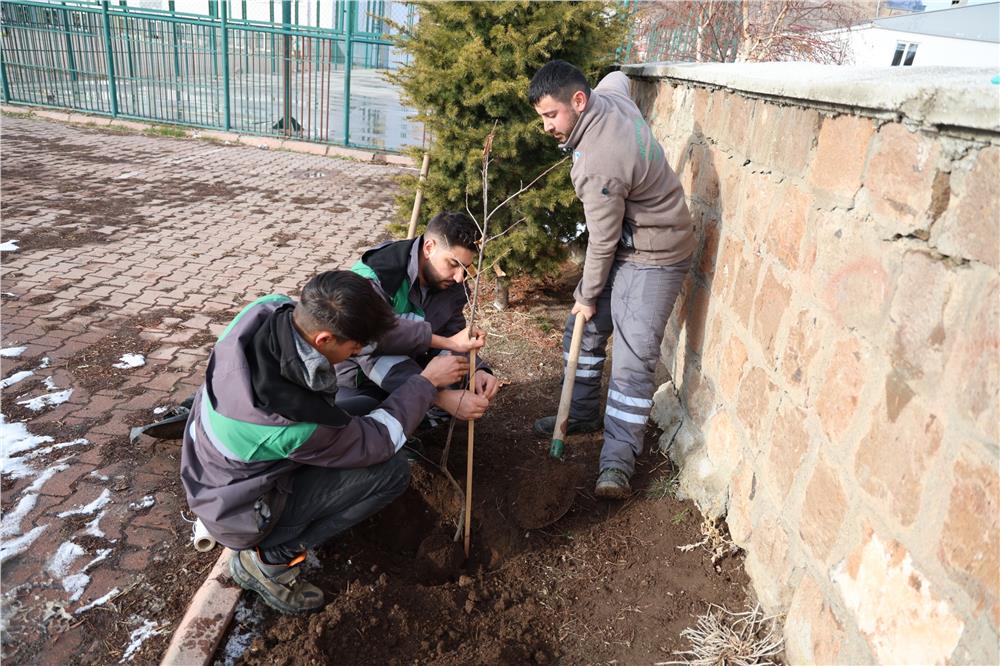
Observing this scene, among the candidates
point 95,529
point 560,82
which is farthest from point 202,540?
point 560,82

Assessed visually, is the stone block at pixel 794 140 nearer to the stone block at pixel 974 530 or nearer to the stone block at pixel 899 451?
the stone block at pixel 899 451

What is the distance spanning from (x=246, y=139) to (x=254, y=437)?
1175 centimetres

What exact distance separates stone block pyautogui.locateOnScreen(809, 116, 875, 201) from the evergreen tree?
2.86 metres

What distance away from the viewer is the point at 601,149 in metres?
3.28

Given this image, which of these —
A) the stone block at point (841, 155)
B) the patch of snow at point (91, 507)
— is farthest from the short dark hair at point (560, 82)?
the patch of snow at point (91, 507)

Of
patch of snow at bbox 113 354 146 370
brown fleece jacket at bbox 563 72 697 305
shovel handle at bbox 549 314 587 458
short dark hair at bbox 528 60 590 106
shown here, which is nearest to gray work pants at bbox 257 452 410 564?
shovel handle at bbox 549 314 587 458

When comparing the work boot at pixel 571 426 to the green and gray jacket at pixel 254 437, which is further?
the work boot at pixel 571 426

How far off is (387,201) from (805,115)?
25.1 feet

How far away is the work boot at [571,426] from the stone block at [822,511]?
67.6 inches

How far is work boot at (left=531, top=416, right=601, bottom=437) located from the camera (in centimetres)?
405

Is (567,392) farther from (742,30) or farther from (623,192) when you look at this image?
(742,30)

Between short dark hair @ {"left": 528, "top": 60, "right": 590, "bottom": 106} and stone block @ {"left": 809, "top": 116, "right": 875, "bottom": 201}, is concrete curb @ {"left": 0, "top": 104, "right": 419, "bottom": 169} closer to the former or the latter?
short dark hair @ {"left": 528, "top": 60, "right": 590, "bottom": 106}

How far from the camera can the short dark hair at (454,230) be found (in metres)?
3.29

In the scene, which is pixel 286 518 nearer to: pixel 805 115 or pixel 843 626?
pixel 843 626
